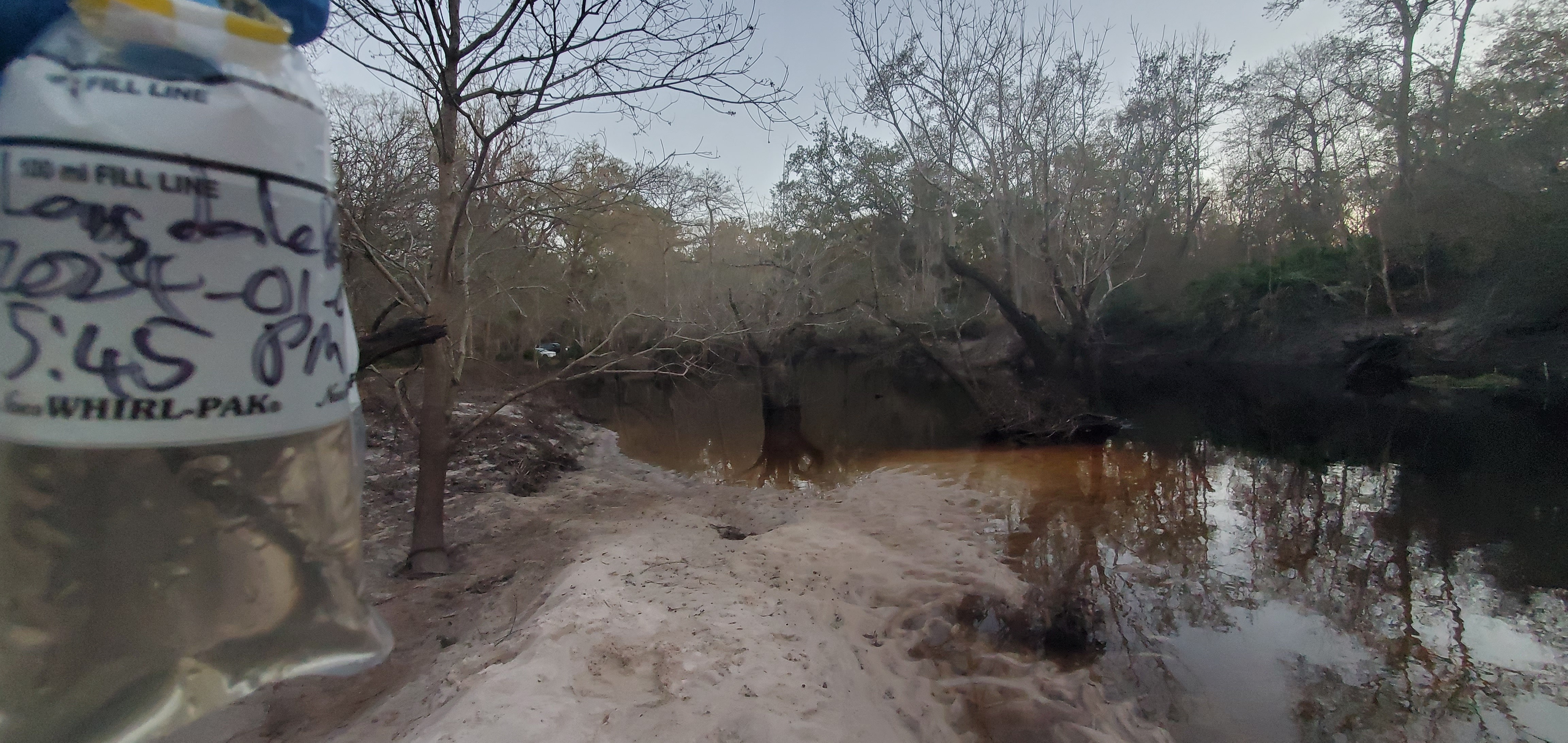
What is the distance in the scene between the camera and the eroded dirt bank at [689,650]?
321 cm

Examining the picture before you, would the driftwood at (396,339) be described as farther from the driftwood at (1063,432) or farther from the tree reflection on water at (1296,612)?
the driftwood at (1063,432)

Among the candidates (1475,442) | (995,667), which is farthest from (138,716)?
(1475,442)

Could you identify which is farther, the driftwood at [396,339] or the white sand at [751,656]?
the white sand at [751,656]

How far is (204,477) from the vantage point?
2.80 feet

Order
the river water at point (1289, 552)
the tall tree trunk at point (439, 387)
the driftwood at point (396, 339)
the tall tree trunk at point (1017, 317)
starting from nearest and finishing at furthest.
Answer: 1. the driftwood at point (396, 339)
2. the river water at point (1289, 552)
3. the tall tree trunk at point (439, 387)
4. the tall tree trunk at point (1017, 317)

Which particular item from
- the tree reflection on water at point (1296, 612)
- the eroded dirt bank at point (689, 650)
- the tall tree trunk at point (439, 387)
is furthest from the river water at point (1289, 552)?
the tall tree trunk at point (439, 387)

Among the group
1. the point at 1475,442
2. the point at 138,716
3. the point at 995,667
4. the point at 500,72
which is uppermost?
Answer: the point at 500,72

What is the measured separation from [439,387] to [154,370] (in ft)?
16.1

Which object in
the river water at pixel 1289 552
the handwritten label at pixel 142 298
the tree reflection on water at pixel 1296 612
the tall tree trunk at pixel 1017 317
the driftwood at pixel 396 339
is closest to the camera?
the handwritten label at pixel 142 298

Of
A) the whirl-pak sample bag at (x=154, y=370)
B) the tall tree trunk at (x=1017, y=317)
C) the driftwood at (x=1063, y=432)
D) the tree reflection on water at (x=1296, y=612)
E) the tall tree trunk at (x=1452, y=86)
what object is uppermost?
the tall tree trunk at (x=1452, y=86)

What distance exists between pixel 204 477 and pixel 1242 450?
13173mm

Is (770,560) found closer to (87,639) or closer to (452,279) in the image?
(452,279)

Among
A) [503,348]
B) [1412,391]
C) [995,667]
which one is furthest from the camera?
[503,348]

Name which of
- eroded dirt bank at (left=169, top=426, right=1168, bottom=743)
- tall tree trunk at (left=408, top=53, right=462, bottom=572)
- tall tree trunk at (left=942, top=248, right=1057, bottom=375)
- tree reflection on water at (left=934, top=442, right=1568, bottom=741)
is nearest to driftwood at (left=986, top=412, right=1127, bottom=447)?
tree reflection on water at (left=934, top=442, right=1568, bottom=741)
